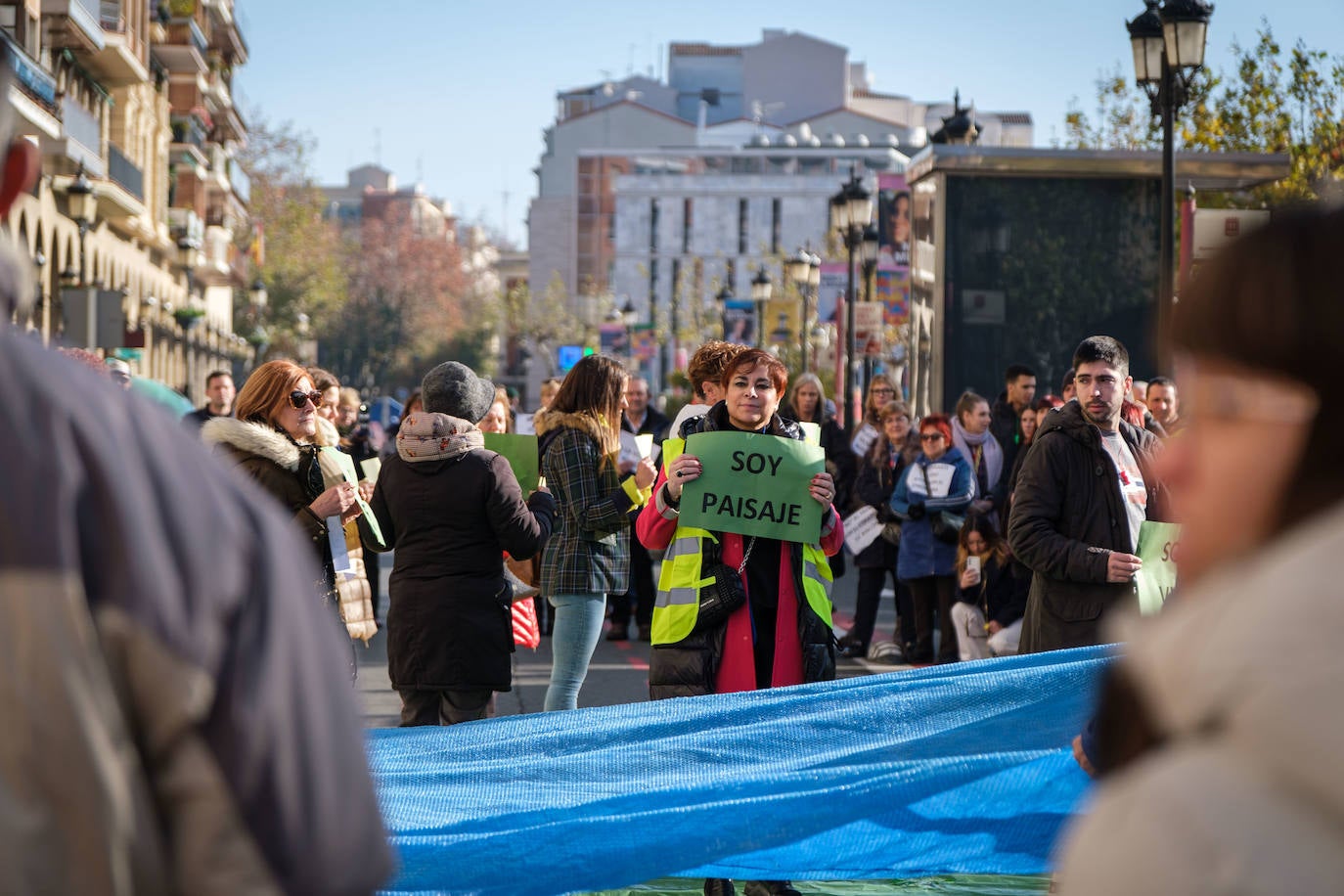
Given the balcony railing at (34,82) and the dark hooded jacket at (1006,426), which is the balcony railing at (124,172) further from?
the dark hooded jacket at (1006,426)

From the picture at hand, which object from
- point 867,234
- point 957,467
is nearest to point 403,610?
point 957,467

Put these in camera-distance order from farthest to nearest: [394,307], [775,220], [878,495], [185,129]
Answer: [775,220]
[394,307]
[185,129]
[878,495]

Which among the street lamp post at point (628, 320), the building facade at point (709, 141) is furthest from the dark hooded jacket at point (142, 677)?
the building facade at point (709, 141)

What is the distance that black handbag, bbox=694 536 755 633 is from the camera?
21.2 feet

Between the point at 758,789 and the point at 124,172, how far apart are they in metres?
46.2

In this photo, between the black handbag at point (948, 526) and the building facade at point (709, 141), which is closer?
the black handbag at point (948, 526)

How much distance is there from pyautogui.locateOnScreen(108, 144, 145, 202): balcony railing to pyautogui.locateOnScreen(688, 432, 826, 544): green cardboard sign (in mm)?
41477

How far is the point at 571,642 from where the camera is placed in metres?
8.49

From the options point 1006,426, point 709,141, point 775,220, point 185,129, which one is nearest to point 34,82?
point 1006,426

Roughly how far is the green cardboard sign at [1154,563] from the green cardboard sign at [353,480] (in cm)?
296

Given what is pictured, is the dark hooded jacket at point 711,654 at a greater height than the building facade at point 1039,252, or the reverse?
the building facade at point 1039,252

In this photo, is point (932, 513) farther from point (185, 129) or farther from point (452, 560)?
point (185, 129)

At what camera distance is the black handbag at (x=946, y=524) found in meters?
12.8

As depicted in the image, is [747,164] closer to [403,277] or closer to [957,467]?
[403,277]
